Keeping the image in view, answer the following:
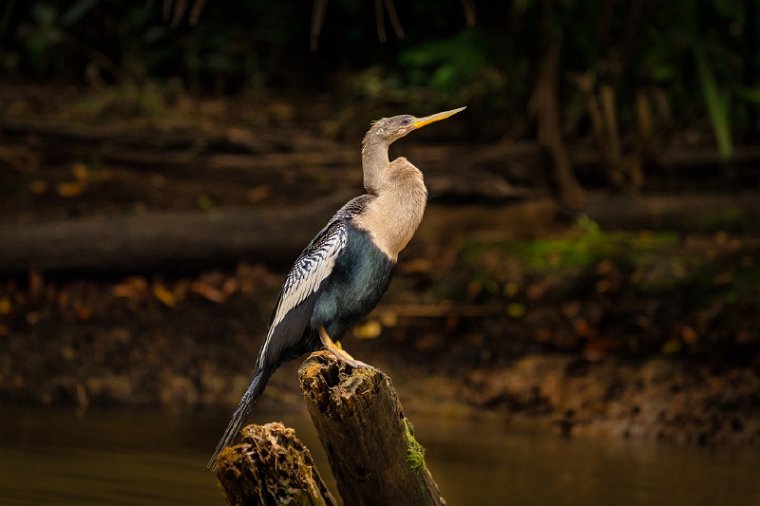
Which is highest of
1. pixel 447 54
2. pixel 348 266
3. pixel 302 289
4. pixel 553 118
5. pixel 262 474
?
pixel 447 54

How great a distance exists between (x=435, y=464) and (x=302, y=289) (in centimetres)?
236

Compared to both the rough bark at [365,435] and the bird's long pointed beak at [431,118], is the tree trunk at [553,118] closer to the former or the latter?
the bird's long pointed beak at [431,118]

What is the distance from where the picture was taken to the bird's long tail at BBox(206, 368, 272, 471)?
3783 mm

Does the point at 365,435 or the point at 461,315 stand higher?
the point at 365,435

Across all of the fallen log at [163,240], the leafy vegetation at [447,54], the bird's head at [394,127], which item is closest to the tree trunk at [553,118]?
the leafy vegetation at [447,54]

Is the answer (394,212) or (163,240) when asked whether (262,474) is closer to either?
(394,212)

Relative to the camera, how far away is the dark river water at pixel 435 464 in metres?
5.37

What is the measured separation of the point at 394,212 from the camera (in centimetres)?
401

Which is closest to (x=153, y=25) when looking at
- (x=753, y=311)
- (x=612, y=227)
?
(x=612, y=227)

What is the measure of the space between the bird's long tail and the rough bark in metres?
0.33

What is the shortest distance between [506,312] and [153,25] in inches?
270

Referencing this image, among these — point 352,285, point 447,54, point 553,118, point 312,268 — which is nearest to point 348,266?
point 352,285

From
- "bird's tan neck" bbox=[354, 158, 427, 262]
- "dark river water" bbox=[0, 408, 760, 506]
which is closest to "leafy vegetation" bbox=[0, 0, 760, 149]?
"dark river water" bbox=[0, 408, 760, 506]

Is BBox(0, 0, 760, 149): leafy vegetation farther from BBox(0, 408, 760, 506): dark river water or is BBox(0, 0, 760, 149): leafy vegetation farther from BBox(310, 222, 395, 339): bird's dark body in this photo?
BBox(310, 222, 395, 339): bird's dark body
